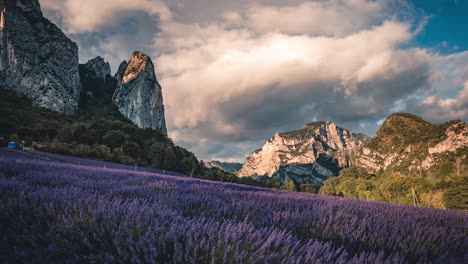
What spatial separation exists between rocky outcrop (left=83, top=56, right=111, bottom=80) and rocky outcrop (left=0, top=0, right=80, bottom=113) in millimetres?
51913

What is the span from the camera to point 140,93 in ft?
545

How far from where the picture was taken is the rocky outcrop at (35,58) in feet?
338

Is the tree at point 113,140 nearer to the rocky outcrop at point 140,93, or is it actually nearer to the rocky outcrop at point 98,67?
the rocky outcrop at point 140,93

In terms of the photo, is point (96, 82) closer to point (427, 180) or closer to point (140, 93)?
point (140, 93)

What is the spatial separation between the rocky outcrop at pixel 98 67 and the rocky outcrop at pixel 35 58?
51913mm

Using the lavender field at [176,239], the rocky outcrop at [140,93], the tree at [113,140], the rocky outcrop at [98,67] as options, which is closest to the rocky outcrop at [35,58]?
the rocky outcrop at [140,93]

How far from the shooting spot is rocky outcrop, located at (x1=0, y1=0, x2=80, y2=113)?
10288cm

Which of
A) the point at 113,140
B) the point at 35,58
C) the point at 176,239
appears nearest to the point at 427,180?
the point at 113,140

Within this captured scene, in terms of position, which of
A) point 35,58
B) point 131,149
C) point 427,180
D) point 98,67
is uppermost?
point 98,67

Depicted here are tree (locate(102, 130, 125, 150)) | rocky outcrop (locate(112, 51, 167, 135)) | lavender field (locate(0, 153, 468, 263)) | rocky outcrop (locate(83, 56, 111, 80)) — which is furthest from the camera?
rocky outcrop (locate(83, 56, 111, 80))

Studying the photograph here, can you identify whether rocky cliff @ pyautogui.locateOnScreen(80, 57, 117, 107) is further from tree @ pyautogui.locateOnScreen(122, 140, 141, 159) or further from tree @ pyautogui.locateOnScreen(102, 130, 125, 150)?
tree @ pyautogui.locateOnScreen(122, 140, 141, 159)

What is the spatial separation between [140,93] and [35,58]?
60849 millimetres

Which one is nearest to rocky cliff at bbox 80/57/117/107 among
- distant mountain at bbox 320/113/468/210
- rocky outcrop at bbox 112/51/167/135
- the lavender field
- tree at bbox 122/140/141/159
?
rocky outcrop at bbox 112/51/167/135

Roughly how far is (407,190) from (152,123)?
15027 centimetres
